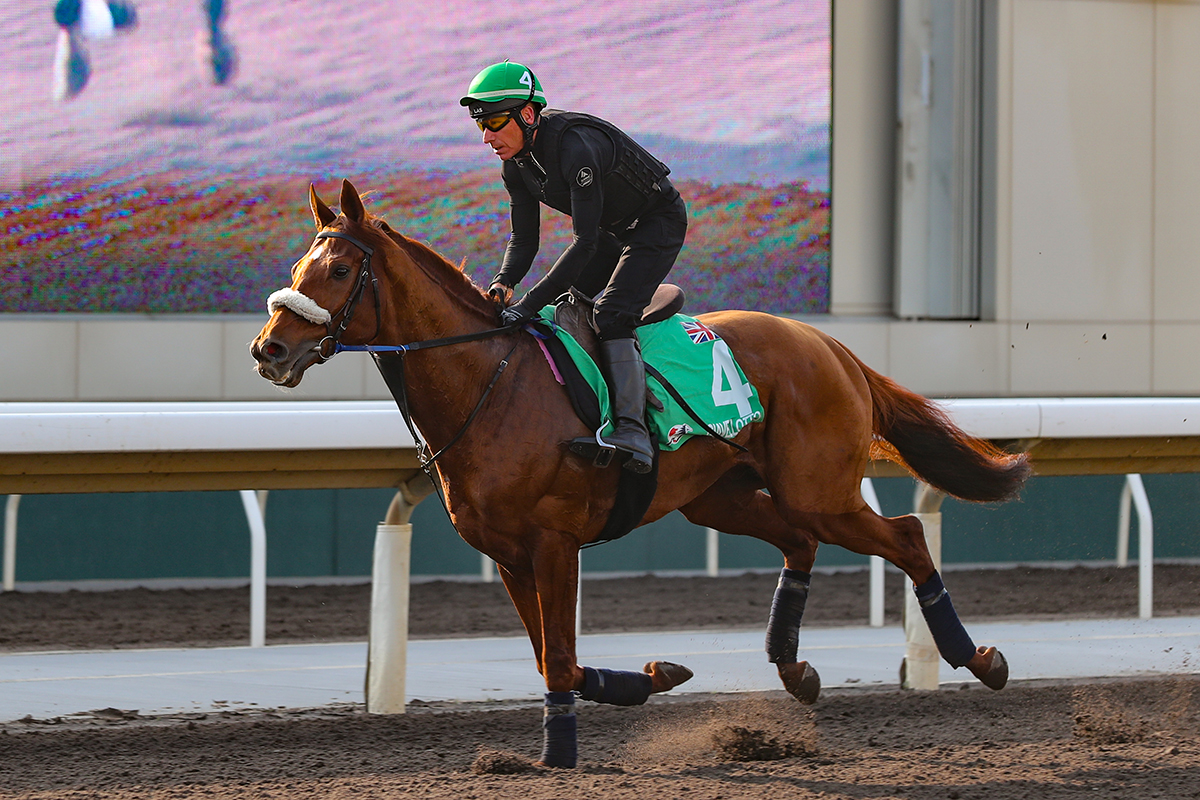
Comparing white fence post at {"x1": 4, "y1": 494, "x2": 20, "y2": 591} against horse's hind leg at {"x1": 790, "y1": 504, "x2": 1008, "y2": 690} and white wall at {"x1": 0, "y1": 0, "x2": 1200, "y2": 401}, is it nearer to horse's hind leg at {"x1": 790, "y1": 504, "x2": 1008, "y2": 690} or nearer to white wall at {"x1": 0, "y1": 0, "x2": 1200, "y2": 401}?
horse's hind leg at {"x1": 790, "y1": 504, "x2": 1008, "y2": 690}

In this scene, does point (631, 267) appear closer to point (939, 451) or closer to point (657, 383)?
point (657, 383)

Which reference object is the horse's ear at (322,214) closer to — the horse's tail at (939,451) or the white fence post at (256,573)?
the horse's tail at (939,451)

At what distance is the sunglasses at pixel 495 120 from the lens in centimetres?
388

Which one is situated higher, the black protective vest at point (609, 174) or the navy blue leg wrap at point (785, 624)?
the black protective vest at point (609, 174)

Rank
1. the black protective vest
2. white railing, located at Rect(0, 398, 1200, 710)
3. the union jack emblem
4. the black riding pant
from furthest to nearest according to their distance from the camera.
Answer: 1. white railing, located at Rect(0, 398, 1200, 710)
2. the union jack emblem
3. the black riding pant
4. the black protective vest

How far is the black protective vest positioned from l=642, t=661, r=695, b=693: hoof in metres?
1.44


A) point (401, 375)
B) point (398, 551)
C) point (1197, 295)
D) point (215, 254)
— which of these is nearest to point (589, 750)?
point (398, 551)

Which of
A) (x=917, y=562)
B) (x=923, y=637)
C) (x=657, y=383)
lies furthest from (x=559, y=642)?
(x=923, y=637)

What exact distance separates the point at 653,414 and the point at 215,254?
242 inches

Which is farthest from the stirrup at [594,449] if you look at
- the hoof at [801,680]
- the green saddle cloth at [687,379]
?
the hoof at [801,680]

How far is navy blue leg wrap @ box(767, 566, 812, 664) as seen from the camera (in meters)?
4.64

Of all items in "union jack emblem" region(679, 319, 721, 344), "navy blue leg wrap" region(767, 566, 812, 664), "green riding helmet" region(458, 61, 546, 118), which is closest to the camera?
"green riding helmet" region(458, 61, 546, 118)

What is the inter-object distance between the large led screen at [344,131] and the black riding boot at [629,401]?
19.0 feet

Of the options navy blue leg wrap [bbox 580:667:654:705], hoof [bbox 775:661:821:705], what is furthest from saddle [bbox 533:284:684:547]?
hoof [bbox 775:661:821:705]
